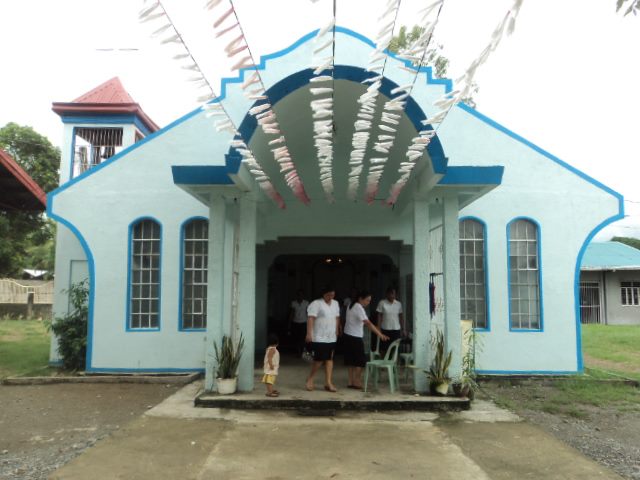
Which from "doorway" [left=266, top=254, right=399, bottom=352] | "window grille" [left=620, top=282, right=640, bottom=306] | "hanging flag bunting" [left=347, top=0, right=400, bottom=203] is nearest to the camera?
"hanging flag bunting" [left=347, top=0, right=400, bottom=203]

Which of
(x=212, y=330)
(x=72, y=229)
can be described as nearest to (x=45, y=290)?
(x=72, y=229)

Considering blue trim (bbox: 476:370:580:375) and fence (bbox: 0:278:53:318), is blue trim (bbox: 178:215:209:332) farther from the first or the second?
fence (bbox: 0:278:53:318)

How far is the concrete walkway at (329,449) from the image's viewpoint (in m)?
4.64

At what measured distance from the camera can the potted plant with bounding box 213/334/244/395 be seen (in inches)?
277

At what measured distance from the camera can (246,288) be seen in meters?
7.40

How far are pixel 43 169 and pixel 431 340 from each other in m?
23.9

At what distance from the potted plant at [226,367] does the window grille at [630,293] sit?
21.7m

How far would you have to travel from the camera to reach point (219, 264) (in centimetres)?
727

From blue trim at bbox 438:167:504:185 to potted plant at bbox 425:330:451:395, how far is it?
220 centimetres

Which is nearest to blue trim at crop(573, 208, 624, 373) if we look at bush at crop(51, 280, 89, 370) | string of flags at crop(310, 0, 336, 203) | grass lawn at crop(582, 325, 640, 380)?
grass lawn at crop(582, 325, 640, 380)

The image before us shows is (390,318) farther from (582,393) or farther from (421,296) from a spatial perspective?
(582,393)

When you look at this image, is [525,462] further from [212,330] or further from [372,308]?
[372,308]

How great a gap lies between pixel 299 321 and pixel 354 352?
4.36m

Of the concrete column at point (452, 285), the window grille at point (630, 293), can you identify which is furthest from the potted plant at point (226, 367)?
the window grille at point (630, 293)
